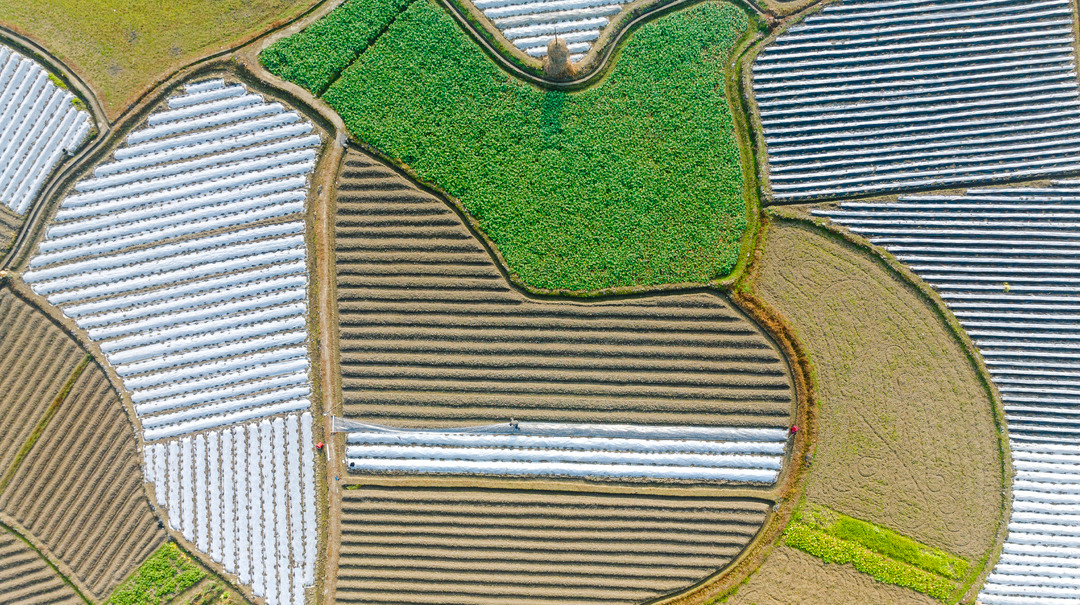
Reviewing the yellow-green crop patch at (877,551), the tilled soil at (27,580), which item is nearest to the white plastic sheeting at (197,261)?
the tilled soil at (27,580)

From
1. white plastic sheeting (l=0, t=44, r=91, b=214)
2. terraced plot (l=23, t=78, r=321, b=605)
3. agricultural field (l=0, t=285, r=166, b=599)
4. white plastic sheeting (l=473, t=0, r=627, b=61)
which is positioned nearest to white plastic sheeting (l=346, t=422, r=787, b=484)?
terraced plot (l=23, t=78, r=321, b=605)

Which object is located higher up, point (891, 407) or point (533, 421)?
point (891, 407)

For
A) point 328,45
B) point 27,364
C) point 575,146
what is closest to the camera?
point 27,364

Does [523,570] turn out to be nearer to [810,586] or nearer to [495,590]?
[495,590]

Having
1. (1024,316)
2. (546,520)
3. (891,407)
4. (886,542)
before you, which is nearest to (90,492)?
(546,520)

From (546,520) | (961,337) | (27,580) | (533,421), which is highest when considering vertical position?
(961,337)

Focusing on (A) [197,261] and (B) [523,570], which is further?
(A) [197,261]

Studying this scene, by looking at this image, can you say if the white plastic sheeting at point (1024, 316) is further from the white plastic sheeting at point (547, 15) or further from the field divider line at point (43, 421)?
the field divider line at point (43, 421)
